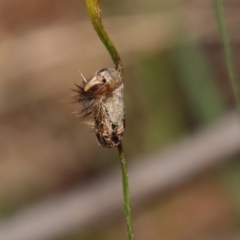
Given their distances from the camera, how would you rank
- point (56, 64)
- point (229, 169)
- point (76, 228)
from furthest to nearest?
1. point (56, 64)
2. point (76, 228)
3. point (229, 169)

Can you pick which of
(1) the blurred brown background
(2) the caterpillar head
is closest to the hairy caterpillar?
(2) the caterpillar head

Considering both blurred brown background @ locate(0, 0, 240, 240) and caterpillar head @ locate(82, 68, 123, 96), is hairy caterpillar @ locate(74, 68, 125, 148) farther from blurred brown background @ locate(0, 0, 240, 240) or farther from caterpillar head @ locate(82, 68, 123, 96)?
blurred brown background @ locate(0, 0, 240, 240)

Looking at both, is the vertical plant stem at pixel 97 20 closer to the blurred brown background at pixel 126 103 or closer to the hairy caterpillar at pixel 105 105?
the hairy caterpillar at pixel 105 105

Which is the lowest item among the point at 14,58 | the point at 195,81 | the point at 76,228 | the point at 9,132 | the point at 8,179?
the point at 76,228

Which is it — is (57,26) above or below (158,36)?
above

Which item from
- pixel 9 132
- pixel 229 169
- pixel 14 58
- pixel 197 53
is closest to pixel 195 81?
pixel 197 53

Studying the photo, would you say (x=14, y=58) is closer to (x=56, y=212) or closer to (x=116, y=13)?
(x=116, y=13)

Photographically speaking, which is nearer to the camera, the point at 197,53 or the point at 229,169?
the point at 197,53

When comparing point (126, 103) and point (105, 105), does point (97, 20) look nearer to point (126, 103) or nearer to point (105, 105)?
point (105, 105)
